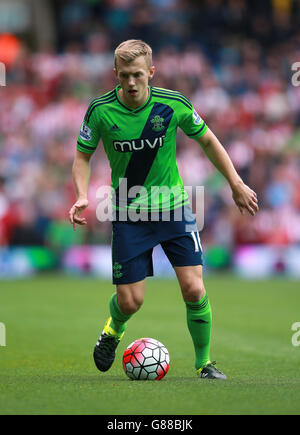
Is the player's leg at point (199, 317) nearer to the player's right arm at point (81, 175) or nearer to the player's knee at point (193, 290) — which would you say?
the player's knee at point (193, 290)

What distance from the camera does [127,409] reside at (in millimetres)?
4719

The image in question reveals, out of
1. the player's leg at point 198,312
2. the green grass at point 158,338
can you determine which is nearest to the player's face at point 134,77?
the player's leg at point 198,312

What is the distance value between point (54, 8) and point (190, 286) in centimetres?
1880

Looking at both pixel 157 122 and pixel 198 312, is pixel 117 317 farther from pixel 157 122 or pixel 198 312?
pixel 157 122

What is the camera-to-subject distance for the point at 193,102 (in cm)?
1819

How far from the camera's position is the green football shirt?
6043mm

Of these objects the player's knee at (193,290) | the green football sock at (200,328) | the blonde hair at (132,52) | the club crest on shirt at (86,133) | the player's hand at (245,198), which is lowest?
the green football sock at (200,328)

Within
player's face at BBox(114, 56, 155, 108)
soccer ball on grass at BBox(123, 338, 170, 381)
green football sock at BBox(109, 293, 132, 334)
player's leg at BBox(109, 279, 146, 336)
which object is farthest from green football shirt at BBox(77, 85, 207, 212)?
soccer ball on grass at BBox(123, 338, 170, 381)

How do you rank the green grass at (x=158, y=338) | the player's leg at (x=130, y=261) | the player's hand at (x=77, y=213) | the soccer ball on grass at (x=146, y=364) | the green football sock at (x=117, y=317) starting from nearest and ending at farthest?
the green grass at (x=158, y=338)
the player's hand at (x=77, y=213)
the soccer ball on grass at (x=146, y=364)
the player's leg at (x=130, y=261)
the green football sock at (x=117, y=317)

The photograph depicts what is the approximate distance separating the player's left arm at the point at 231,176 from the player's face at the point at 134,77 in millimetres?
558

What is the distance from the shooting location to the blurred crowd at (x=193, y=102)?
1705cm

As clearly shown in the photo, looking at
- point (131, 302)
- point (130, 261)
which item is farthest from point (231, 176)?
point (131, 302)

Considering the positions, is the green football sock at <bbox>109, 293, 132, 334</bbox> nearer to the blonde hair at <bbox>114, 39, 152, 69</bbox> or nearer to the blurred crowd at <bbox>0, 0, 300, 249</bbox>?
the blonde hair at <bbox>114, 39, 152, 69</bbox>
